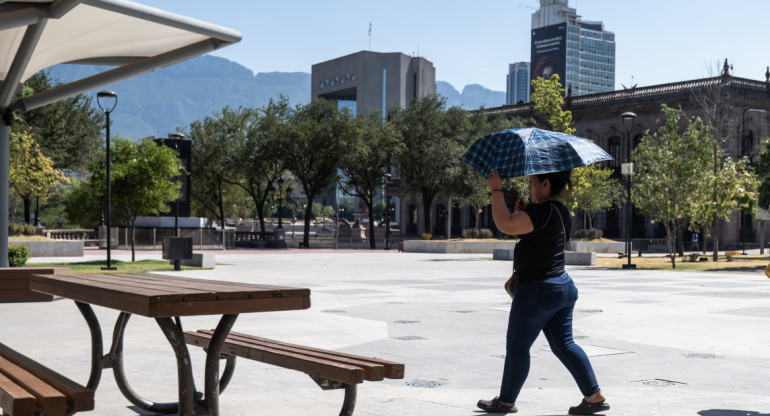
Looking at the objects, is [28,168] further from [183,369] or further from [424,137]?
[183,369]

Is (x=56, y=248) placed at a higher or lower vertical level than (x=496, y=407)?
higher

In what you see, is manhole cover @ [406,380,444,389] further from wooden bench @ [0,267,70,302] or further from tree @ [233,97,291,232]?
tree @ [233,97,291,232]

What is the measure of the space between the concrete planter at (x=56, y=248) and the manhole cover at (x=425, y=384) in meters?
30.8

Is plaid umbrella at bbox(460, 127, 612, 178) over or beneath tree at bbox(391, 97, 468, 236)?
beneath

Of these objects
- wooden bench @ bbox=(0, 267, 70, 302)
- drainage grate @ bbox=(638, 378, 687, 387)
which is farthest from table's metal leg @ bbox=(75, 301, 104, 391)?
drainage grate @ bbox=(638, 378, 687, 387)

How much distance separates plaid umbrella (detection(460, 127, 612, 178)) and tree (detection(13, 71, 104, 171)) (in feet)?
170

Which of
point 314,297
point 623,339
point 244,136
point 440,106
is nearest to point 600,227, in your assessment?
point 440,106

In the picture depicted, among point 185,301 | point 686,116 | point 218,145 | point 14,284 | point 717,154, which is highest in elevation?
point 686,116

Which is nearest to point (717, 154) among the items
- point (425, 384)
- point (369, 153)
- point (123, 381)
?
point (369, 153)

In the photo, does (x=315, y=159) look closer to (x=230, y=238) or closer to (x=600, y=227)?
(x=230, y=238)

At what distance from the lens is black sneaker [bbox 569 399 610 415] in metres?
5.68

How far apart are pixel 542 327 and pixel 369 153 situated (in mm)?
53089

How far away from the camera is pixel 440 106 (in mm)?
61469

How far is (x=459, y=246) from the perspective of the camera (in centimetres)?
4584
